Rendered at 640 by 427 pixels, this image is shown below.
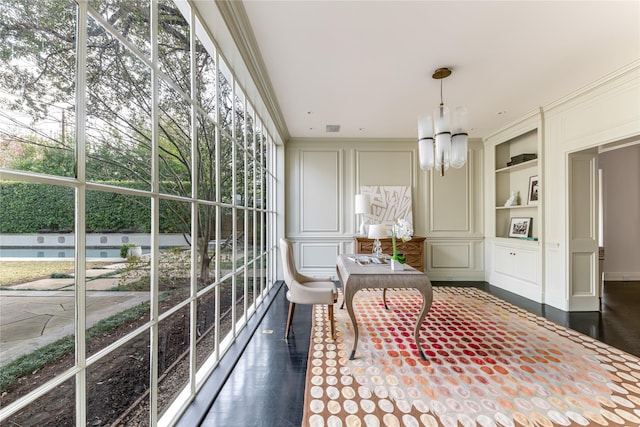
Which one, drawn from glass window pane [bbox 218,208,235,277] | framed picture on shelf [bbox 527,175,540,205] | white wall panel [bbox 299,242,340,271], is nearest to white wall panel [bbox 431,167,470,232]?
framed picture on shelf [bbox 527,175,540,205]

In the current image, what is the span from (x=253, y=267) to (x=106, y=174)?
2271 mm

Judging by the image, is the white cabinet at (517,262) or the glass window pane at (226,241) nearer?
the glass window pane at (226,241)

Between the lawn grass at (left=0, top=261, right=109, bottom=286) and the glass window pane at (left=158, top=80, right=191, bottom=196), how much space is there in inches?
24.6

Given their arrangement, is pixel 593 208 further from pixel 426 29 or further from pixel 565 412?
pixel 426 29

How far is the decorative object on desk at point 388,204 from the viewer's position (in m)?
4.86

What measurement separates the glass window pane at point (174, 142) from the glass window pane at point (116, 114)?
0.13 m

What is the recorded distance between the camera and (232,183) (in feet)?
7.84

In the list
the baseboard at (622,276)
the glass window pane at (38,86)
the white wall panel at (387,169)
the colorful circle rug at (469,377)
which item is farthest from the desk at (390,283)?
the baseboard at (622,276)

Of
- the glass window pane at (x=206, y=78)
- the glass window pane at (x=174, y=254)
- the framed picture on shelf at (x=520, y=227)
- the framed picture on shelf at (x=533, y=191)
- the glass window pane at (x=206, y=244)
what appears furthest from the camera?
the framed picture on shelf at (x=520, y=227)

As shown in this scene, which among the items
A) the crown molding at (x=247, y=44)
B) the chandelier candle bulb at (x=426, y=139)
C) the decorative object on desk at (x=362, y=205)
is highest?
the crown molding at (x=247, y=44)

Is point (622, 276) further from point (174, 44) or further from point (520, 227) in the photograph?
point (174, 44)

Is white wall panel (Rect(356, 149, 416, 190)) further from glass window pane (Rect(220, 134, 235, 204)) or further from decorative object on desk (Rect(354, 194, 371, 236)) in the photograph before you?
glass window pane (Rect(220, 134, 235, 204))

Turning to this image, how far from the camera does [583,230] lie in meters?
3.33

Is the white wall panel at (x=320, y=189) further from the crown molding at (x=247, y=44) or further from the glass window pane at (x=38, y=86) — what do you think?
the glass window pane at (x=38, y=86)
